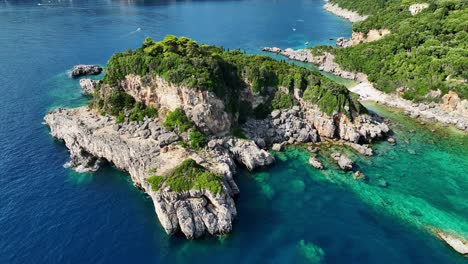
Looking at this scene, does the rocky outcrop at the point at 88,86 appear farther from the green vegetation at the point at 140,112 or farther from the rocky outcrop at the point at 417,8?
the rocky outcrop at the point at 417,8

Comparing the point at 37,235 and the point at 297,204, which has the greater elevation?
the point at 297,204

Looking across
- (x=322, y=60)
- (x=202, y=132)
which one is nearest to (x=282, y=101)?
(x=202, y=132)

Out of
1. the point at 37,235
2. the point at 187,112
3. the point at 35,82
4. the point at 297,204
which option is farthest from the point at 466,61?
the point at 35,82

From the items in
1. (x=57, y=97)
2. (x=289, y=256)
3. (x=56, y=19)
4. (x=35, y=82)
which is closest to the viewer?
(x=289, y=256)

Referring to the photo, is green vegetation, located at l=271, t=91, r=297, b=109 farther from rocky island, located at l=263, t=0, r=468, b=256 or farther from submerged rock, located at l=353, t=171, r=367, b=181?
submerged rock, located at l=353, t=171, r=367, b=181

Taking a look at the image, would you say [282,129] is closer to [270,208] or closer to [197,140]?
[197,140]

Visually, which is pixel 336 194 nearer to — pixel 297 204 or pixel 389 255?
pixel 297 204

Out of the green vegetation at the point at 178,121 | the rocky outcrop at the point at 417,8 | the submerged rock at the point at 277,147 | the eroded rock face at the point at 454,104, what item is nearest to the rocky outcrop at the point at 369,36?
the rocky outcrop at the point at 417,8
